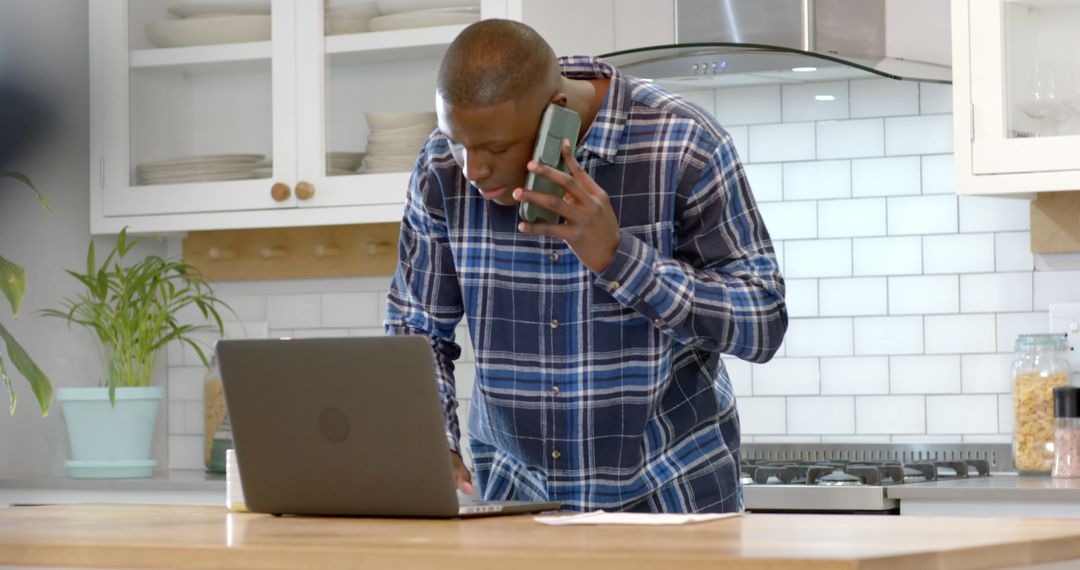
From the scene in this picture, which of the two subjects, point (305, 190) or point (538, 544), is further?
point (305, 190)

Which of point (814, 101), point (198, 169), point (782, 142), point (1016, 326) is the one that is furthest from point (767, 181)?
point (198, 169)

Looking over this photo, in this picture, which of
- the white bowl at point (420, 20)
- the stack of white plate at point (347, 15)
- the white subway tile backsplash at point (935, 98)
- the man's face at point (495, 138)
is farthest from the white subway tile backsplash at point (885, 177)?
the man's face at point (495, 138)

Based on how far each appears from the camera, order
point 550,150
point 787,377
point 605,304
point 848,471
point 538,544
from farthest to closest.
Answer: point 787,377 → point 848,471 → point 605,304 → point 550,150 → point 538,544

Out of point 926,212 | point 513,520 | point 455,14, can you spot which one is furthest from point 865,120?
point 513,520

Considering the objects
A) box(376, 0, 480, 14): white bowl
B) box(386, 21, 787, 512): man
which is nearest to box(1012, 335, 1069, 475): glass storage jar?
box(386, 21, 787, 512): man

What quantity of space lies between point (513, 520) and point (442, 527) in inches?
4.3

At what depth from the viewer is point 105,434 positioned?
3561 mm

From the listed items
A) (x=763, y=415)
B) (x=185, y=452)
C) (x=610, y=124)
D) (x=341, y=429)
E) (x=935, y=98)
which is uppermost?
(x=935, y=98)

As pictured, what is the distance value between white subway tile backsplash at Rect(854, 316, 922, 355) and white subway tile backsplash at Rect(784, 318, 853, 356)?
3 cm

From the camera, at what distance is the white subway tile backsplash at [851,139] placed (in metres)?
3.40

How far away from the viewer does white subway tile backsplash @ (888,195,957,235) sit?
334 cm

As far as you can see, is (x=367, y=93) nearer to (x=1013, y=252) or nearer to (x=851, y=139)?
(x=851, y=139)

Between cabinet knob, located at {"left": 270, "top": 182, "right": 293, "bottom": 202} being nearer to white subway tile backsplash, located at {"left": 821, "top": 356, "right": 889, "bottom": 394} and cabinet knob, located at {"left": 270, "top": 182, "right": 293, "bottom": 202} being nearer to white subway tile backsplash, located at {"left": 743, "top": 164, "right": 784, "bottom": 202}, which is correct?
white subway tile backsplash, located at {"left": 743, "top": 164, "right": 784, "bottom": 202}

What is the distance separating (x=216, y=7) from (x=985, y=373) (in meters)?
2.06
